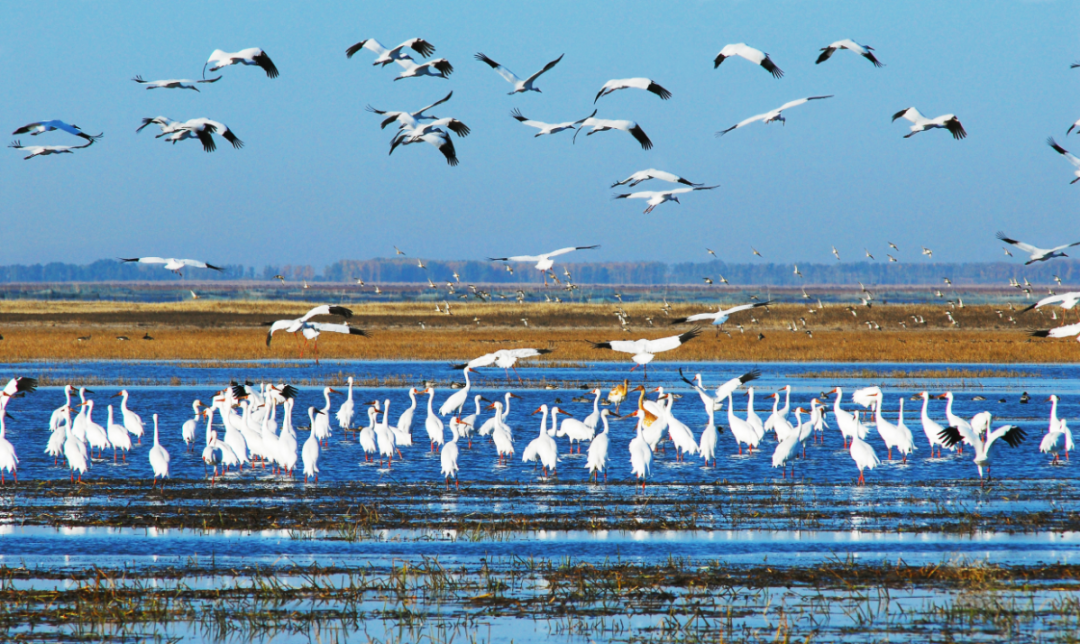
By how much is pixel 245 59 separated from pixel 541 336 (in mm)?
33252

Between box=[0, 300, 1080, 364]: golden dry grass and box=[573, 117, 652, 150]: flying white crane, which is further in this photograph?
box=[0, 300, 1080, 364]: golden dry grass

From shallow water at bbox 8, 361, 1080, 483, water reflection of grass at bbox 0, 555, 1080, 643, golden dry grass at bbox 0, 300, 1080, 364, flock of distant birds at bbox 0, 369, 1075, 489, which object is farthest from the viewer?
golden dry grass at bbox 0, 300, 1080, 364

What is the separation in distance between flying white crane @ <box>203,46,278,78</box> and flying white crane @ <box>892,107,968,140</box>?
9.54 m

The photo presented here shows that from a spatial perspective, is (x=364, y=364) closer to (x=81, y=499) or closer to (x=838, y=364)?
(x=838, y=364)

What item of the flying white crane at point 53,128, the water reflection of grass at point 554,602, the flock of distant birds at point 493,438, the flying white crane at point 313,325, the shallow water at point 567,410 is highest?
the flying white crane at point 53,128

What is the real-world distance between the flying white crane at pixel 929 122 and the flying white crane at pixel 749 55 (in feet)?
8.07

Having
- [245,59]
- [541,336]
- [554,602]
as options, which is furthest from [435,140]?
[541,336]

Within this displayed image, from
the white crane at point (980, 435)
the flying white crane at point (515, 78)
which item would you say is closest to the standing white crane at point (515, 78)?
the flying white crane at point (515, 78)

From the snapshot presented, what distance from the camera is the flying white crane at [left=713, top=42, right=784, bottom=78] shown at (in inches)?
642

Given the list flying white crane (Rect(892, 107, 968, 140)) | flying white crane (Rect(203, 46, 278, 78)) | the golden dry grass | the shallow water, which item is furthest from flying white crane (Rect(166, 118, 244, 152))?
the golden dry grass

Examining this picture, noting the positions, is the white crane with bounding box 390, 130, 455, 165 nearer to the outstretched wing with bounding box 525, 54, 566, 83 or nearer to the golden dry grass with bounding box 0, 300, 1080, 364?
the outstretched wing with bounding box 525, 54, 566, 83

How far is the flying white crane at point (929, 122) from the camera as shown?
17.1 meters

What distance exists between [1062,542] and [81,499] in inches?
408

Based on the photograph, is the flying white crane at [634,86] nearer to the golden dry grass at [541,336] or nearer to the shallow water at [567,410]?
the shallow water at [567,410]
